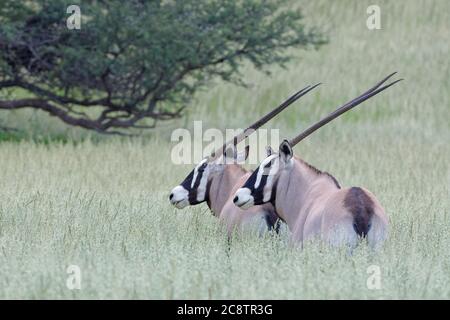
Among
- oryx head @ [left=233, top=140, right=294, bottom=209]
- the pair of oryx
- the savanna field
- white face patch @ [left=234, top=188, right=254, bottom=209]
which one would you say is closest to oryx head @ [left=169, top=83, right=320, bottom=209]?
the pair of oryx

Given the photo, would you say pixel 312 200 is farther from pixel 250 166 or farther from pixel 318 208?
pixel 250 166

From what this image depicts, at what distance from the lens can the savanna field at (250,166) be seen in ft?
20.5

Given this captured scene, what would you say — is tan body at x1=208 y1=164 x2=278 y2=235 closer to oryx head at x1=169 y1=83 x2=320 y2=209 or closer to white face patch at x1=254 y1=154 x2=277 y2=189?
oryx head at x1=169 y1=83 x2=320 y2=209

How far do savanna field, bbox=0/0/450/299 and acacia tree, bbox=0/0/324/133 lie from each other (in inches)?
30.6

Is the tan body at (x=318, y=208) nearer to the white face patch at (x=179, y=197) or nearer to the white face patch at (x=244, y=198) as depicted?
the white face patch at (x=244, y=198)

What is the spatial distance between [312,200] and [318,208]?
0.32m

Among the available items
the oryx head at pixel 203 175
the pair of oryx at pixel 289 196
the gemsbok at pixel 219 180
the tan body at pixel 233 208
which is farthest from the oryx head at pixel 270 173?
the oryx head at pixel 203 175

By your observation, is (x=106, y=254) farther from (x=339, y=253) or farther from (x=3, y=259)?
(x=339, y=253)

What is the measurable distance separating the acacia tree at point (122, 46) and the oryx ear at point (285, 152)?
34.3 ft

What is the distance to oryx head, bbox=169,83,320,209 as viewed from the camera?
8.74 m

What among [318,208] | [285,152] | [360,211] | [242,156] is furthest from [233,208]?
[360,211]

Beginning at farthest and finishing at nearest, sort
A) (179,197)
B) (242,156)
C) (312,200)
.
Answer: (242,156) < (179,197) < (312,200)

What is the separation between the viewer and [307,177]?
802 centimetres

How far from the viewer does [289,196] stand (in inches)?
315
